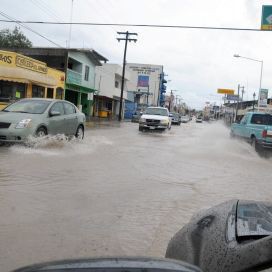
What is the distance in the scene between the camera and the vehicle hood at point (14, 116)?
1318 cm

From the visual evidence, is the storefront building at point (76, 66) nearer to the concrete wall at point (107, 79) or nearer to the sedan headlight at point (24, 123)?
the concrete wall at point (107, 79)

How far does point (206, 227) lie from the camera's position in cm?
300

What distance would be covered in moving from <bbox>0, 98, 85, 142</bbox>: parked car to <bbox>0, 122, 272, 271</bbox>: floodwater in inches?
15.5

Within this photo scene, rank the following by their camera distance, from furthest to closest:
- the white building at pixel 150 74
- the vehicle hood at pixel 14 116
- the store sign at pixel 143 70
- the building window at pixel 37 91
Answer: the store sign at pixel 143 70
the white building at pixel 150 74
the building window at pixel 37 91
the vehicle hood at pixel 14 116

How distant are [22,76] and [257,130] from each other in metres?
17.7

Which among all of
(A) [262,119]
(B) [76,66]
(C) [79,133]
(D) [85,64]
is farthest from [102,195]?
(D) [85,64]

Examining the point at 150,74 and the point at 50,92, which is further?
the point at 150,74

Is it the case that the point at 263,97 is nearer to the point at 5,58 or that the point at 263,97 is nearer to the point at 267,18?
the point at 5,58

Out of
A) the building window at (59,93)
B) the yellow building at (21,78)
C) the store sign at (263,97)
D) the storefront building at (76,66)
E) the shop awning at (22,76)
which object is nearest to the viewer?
the shop awning at (22,76)

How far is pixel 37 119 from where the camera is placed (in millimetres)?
13547

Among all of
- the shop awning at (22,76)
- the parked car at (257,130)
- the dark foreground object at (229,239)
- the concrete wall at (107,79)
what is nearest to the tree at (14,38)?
the concrete wall at (107,79)

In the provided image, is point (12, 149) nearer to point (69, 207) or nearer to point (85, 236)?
point (69, 207)

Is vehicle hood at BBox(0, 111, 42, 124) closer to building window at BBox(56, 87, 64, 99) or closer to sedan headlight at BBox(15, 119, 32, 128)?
sedan headlight at BBox(15, 119, 32, 128)

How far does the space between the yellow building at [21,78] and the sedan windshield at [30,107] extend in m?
15.3
